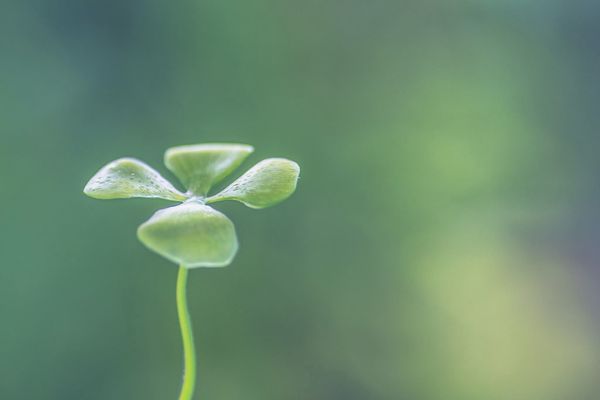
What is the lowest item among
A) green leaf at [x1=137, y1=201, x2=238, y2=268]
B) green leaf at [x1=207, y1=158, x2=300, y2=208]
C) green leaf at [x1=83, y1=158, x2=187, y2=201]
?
green leaf at [x1=137, y1=201, x2=238, y2=268]

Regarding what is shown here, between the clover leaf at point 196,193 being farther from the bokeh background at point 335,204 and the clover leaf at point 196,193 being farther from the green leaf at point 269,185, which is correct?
the bokeh background at point 335,204

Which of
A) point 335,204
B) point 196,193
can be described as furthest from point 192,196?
point 335,204

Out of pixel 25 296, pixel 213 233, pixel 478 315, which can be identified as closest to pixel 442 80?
pixel 478 315

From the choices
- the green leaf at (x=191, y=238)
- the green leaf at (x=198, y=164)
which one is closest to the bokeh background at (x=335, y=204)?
the green leaf at (x=198, y=164)

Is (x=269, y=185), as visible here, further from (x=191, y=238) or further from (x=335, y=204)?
(x=335, y=204)

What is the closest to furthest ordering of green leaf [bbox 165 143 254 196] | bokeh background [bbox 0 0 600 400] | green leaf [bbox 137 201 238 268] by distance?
green leaf [bbox 137 201 238 268] < green leaf [bbox 165 143 254 196] < bokeh background [bbox 0 0 600 400]

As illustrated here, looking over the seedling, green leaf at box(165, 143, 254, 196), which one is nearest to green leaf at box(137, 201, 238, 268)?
the seedling

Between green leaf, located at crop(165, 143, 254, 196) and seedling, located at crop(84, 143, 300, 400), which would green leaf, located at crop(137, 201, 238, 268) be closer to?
seedling, located at crop(84, 143, 300, 400)
